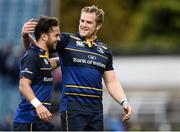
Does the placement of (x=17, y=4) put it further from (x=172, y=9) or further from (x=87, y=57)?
(x=87, y=57)

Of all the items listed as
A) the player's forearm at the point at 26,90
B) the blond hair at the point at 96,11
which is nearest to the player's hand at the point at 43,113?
the player's forearm at the point at 26,90

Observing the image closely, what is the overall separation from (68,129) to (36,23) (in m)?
1.25

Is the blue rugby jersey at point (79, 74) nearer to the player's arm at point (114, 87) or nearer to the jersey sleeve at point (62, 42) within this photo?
the jersey sleeve at point (62, 42)

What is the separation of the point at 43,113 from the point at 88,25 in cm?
121

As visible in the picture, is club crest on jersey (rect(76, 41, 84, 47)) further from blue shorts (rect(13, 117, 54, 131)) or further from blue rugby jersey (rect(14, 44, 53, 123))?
blue shorts (rect(13, 117, 54, 131))

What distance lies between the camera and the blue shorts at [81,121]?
1021 centimetres

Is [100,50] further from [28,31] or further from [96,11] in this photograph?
[28,31]

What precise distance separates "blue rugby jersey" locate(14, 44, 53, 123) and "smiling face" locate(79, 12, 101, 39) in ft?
1.65

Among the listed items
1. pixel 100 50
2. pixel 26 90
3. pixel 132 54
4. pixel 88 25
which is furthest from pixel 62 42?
pixel 132 54

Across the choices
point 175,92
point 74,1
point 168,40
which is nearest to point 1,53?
point 175,92

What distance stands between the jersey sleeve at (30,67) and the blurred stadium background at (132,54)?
5.26 meters

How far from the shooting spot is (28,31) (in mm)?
10398

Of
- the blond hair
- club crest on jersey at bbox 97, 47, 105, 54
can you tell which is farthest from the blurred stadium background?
the blond hair

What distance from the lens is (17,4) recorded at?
1206 inches
